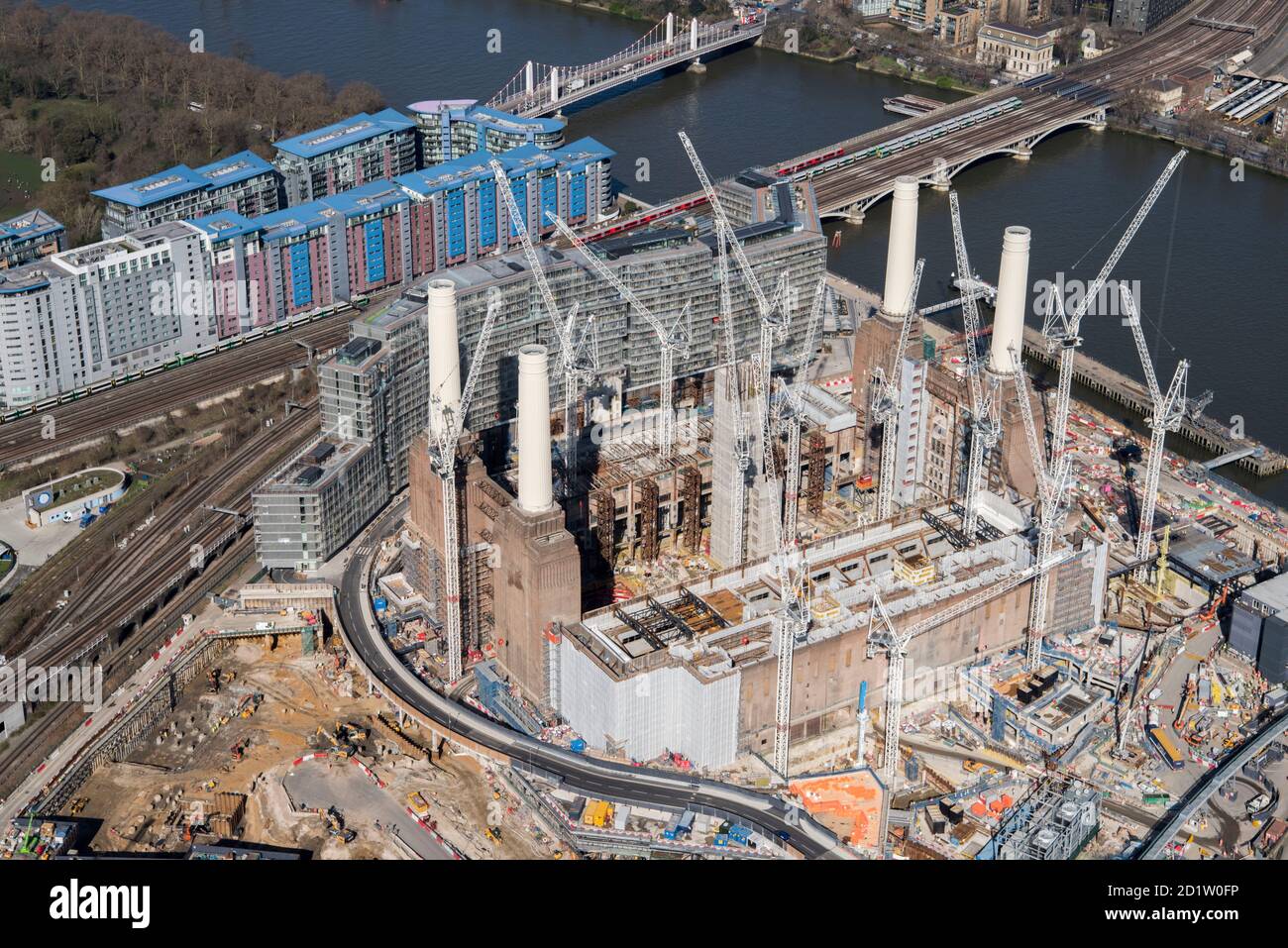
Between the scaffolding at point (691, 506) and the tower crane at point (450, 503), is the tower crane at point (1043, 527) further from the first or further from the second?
the tower crane at point (450, 503)

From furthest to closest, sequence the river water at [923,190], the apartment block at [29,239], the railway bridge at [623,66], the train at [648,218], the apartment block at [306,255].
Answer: the railway bridge at [623,66] < the train at [648,218] < the apartment block at [29,239] < the river water at [923,190] < the apartment block at [306,255]

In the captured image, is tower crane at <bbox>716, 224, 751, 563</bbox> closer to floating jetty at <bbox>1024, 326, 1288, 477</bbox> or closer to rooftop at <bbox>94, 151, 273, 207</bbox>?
floating jetty at <bbox>1024, 326, 1288, 477</bbox>

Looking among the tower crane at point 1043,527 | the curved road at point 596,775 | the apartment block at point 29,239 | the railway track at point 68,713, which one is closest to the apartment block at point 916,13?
the apartment block at point 29,239

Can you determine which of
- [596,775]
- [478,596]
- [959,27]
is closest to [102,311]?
[478,596]

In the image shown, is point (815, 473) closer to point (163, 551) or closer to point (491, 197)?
point (163, 551)

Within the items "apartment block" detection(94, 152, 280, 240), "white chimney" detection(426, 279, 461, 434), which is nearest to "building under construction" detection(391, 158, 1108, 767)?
"white chimney" detection(426, 279, 461, 434)

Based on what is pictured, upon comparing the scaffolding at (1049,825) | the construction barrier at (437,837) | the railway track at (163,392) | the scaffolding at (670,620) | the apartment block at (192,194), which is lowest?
the construction barrier at (437,837)


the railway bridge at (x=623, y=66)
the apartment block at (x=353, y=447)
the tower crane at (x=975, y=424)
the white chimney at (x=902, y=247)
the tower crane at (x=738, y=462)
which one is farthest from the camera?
the railway bridge at (x=623, y=66)
